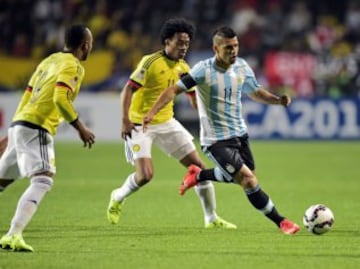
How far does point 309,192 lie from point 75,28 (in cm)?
608

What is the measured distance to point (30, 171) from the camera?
26.5 feet

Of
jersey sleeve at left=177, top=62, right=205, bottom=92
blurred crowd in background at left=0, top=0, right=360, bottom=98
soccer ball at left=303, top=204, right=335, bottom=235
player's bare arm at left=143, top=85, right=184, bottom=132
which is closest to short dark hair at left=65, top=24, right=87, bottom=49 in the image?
player's bare arm at left=143, top=85, right=184, bottom=132

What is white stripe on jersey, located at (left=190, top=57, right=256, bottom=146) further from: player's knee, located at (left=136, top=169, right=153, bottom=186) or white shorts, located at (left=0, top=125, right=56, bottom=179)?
white shorts, located at (left=0, top=125, right=56, bottom=179)

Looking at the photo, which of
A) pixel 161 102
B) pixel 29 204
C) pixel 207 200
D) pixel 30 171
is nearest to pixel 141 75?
pixel 161 102

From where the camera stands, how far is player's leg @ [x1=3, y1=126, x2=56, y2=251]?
7918mm

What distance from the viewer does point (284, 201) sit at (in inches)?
485

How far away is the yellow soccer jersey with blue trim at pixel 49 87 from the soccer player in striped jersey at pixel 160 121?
139 cm

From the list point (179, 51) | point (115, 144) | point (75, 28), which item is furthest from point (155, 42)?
point (75, 28)

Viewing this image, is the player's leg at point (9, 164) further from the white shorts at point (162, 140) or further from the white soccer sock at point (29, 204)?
the white shorts at point (162, 140)

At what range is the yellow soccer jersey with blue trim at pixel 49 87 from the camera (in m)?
8.02

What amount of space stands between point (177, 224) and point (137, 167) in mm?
728

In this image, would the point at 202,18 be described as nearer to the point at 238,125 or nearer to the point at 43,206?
the point at 43,206

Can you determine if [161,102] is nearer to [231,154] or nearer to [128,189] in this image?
[231,154]

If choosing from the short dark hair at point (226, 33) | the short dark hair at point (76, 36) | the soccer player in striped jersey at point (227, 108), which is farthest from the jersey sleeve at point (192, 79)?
the short dark hair at point (76, 36)
